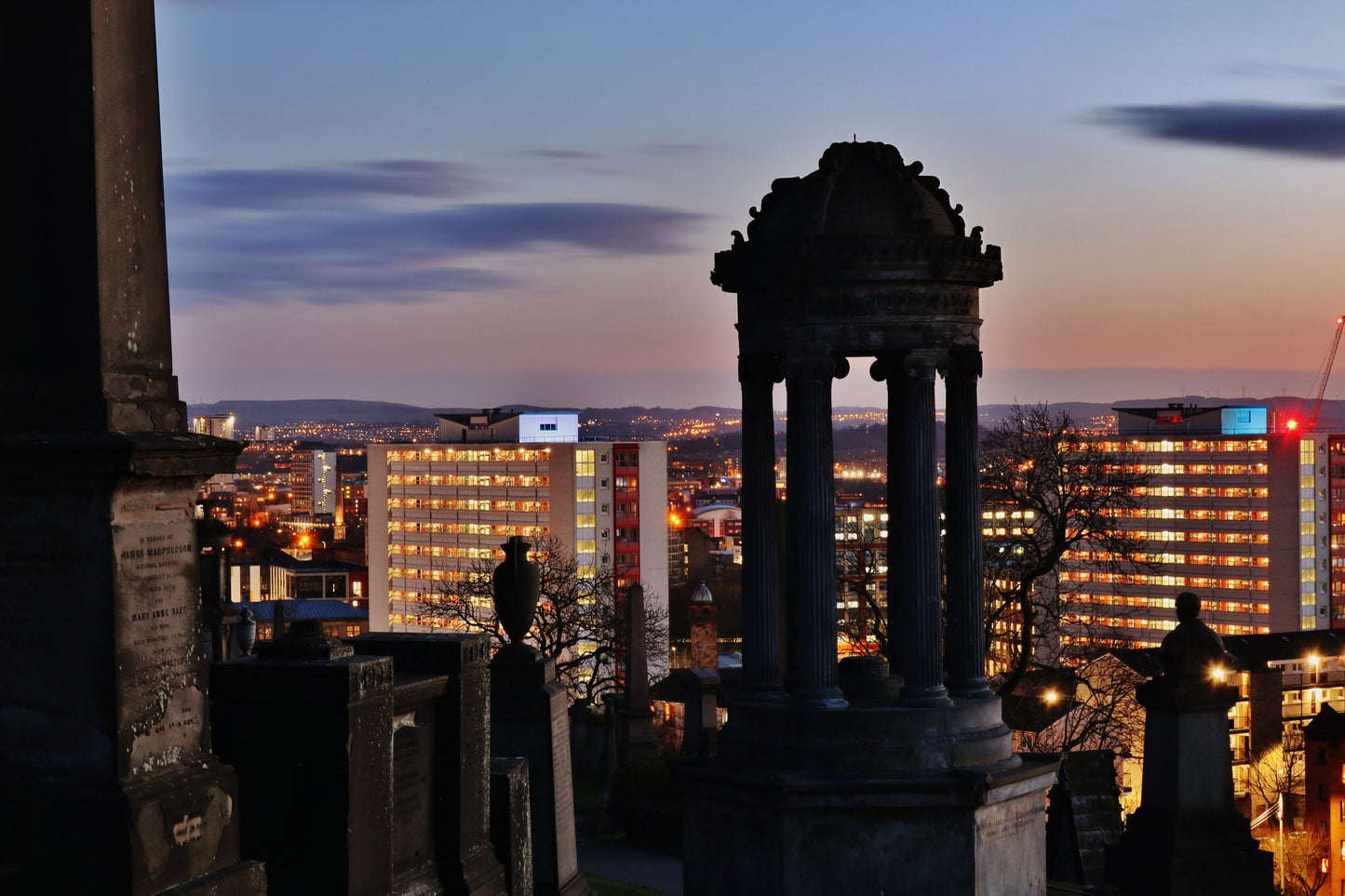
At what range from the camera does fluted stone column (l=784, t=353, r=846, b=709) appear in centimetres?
1784

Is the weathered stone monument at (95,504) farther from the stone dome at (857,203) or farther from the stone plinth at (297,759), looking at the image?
the stone dome at (857,203)

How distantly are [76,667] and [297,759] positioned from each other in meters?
3.26

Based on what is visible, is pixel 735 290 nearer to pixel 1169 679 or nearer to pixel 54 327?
pixel 1169 679

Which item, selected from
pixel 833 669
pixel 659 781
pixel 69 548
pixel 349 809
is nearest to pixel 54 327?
pixel 69 548

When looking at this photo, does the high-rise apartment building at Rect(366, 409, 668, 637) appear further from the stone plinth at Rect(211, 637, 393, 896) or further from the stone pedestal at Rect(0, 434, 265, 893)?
the stone pedestal at Rect(0, 434, 265, 893)

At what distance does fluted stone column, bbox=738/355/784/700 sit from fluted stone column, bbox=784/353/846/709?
584 mm

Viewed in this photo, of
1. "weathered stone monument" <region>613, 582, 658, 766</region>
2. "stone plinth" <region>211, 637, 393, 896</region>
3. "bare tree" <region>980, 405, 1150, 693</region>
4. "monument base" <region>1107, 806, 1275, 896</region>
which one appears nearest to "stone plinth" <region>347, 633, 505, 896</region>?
"stone plinth" <region>211, 637, 393, 896</region>

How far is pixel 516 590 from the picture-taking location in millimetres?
18578

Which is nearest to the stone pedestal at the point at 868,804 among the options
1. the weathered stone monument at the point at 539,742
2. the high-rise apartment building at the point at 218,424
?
the weathered stone monument at the point at 539,742

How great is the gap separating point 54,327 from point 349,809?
4274 mm

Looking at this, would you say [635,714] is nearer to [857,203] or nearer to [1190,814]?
[857,203]

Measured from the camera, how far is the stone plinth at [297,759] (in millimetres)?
11977

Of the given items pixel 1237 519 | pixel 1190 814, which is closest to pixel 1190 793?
pixel 1190 814

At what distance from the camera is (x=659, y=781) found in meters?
28.1
